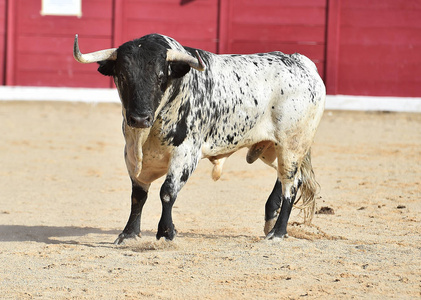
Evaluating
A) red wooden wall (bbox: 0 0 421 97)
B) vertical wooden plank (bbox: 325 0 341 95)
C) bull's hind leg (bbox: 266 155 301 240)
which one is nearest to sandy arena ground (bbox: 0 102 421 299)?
bull's hind leg (bbox: 266 155 301 240)

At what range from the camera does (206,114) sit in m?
4.70

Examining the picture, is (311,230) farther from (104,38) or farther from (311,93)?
(104,38)

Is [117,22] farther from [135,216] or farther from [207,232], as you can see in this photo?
[135,216]

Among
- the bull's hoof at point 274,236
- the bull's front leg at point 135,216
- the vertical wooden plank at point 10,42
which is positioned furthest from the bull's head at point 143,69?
the vertical wooden plank at point 10,42

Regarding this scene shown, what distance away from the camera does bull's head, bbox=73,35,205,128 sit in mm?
4285

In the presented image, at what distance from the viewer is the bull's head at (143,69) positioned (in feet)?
14.1

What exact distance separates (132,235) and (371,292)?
162 cm

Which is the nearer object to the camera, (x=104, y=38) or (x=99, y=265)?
(x=99, y=265)

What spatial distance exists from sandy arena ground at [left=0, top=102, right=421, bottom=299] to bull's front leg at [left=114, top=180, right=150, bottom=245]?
85mm

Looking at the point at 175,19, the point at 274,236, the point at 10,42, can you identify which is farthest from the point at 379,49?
the point at 274,236

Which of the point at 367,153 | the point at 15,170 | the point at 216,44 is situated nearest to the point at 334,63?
the point at 216,44

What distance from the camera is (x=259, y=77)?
500cm

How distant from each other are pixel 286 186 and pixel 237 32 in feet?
28.3

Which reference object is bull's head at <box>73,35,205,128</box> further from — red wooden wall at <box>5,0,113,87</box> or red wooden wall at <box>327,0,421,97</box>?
red wooden wall at <box>327,0,421,97</box>
